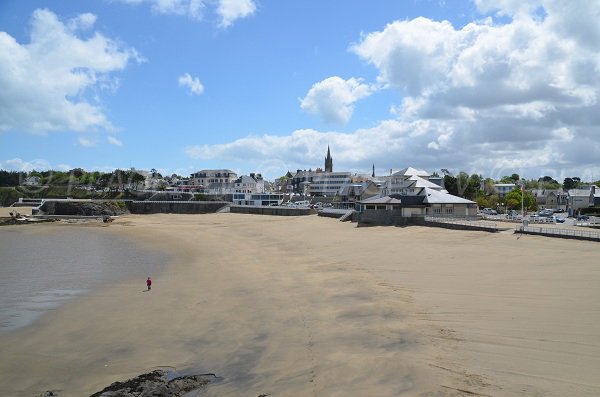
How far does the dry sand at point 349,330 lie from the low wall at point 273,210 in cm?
4227

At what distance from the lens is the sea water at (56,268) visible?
56.7ft

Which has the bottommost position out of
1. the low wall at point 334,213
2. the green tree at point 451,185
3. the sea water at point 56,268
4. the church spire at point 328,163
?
the sea water at point 56,268

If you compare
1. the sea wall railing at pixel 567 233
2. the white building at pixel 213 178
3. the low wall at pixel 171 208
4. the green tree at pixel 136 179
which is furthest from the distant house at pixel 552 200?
the green tree at pixel 136 179

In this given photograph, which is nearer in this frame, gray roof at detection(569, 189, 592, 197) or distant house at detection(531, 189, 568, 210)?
gray roof at detection(569, 189, 592, 197)

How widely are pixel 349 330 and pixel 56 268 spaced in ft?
65.1

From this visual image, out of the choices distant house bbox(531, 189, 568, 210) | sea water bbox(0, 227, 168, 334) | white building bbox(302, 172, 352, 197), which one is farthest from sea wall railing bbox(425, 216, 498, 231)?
white building bbox(302, 172, 352, 197)

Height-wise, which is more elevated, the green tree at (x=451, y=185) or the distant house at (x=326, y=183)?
the distant house at (x=326, y=183)

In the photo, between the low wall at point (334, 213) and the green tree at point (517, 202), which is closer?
the low wall at point (334, 213)

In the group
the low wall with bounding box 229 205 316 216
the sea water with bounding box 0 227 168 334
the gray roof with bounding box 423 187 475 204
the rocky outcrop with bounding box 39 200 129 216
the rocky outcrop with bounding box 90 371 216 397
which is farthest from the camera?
the rocky outcrop with bounding box 39 200 129 216

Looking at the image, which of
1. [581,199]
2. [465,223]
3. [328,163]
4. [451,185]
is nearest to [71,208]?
[465,223]

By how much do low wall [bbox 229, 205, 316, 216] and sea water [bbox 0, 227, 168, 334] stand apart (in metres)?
28.2

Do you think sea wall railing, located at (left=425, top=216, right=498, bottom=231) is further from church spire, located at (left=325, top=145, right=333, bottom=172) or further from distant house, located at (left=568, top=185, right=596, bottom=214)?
church spire, located at (left=325, top=145, right=333, bottom=172)

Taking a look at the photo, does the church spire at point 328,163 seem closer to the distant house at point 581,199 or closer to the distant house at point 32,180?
the distant house at point 32,180

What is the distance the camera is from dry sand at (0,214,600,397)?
887 centimetres
